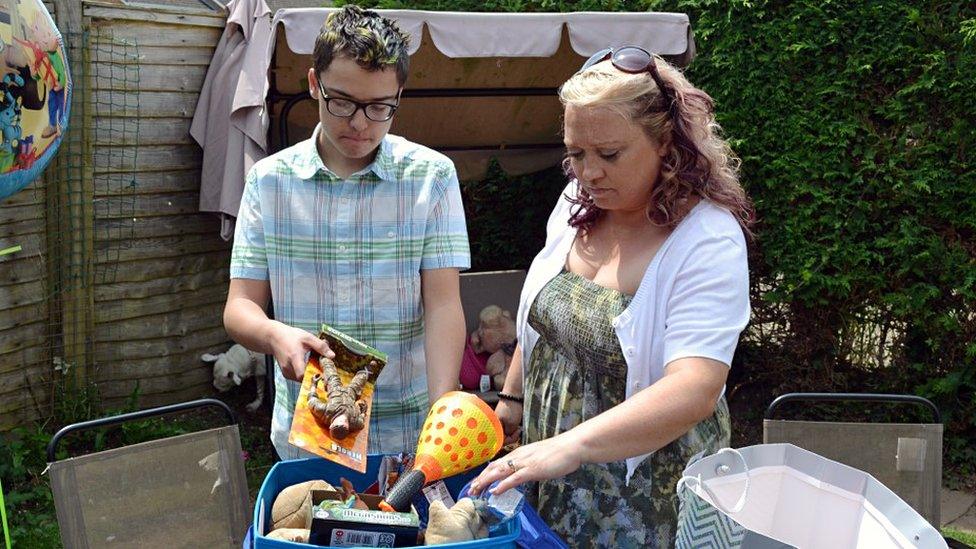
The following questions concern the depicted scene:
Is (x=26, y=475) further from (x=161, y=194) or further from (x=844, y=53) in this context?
(x=844, y=53)

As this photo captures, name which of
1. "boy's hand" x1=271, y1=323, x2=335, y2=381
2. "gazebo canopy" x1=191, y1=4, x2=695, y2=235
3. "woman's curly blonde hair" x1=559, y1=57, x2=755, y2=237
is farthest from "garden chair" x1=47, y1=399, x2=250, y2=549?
"gazebo canopy" x1=191, y1=4, x2=695, y2=235

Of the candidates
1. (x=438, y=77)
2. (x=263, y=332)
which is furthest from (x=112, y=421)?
(x=438, y=77)

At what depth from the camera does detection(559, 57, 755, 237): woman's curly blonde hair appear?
65.4 inches

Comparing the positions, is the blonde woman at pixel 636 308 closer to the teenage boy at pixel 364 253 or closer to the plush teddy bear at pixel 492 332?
the teenage boy at pixel 364 253

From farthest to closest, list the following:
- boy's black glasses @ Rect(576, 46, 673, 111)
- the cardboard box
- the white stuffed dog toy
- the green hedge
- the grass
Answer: the white stuffed dog toy < the green hedge < the grass < boy's black glasses @ Rect(576, 46, 673, 111) < the cardboard box

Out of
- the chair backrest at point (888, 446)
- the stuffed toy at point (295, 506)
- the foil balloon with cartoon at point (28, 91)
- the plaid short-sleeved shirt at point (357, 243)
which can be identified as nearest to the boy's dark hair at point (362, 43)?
the plaid short-sleeved shirt at point (357, 243)

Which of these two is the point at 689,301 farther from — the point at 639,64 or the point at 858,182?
the point at 858,182

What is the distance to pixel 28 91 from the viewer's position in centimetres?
220

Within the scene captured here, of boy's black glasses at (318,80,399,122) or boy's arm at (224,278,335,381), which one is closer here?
boy's arm at (224,278,335,381)

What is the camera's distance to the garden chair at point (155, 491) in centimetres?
194

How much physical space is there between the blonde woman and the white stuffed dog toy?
386cm

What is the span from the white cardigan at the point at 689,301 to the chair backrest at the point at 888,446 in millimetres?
673

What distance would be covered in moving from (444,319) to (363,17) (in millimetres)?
640

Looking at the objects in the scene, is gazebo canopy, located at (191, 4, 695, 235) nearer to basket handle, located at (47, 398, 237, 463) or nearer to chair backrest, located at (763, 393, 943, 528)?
basket handle, located at (47, 398, 237, 463)
